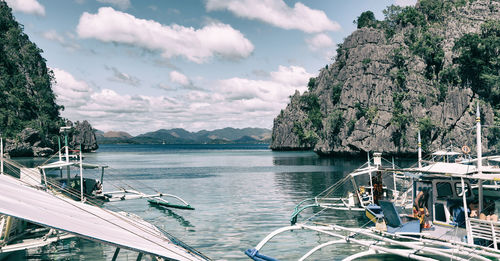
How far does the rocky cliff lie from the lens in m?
89.4

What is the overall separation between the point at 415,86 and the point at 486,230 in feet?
295

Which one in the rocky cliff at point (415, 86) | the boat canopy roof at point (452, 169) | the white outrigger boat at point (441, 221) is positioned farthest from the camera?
the rocky cliff at point (415, 86)

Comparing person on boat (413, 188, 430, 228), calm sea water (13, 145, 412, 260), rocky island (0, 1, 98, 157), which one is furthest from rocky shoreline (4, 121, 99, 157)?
person on boat (413, 188, 430, 228)

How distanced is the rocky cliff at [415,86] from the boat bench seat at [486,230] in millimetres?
79055

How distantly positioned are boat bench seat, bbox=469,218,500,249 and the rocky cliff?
79055 mm

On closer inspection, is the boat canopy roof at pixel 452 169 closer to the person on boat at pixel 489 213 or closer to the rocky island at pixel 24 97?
the person on boat at pixel 489 213

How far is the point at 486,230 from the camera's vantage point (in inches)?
608

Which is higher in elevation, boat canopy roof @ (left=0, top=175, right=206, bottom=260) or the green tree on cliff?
the green tree on cliff

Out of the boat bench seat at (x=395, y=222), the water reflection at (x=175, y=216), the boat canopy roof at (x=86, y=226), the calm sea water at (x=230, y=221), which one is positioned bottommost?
the water reflection at (x=175, y=216)

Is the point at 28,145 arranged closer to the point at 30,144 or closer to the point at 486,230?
the point at 30,144

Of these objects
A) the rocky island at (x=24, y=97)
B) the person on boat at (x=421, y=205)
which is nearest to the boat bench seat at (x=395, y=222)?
the person on boat at (x=421, y=205)

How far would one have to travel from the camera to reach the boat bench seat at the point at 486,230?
14550 mm

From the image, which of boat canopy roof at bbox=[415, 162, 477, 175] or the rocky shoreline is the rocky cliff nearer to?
boat canopy roof at bbox=[415, 162, 477, 175]

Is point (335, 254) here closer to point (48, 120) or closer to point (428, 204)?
point (428, 204)
